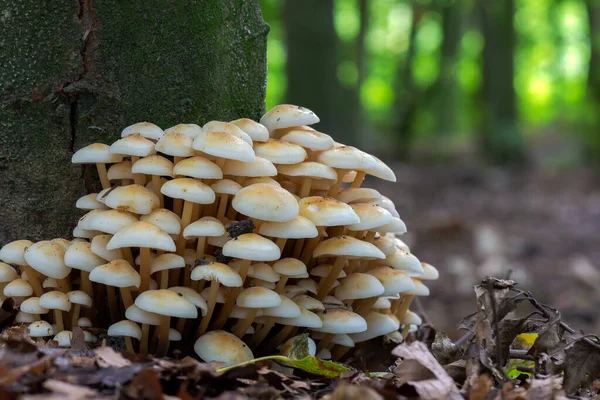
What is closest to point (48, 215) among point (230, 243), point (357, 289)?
point (230, 243)

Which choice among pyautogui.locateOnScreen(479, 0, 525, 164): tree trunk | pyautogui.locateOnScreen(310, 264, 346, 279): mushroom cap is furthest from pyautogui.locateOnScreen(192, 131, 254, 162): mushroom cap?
pyautogui.locateOnScreen(479, 0, 525, 164): tree trunk

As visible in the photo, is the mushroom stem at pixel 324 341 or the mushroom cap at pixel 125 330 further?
the mushroom stem at pixel 324 341

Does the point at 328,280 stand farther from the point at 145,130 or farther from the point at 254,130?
the point at 145,130

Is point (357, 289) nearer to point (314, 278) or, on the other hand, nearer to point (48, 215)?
point (314, 278)

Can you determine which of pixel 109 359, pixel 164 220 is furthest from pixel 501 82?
pixel 109 359

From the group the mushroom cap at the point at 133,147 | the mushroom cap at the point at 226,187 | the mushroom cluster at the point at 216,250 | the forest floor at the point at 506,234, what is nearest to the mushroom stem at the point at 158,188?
the mushroom cluster at the point at 216,250

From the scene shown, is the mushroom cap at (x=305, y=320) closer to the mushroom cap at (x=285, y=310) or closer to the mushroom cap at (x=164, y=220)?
the mushroom cap at (x=285, y=310)
